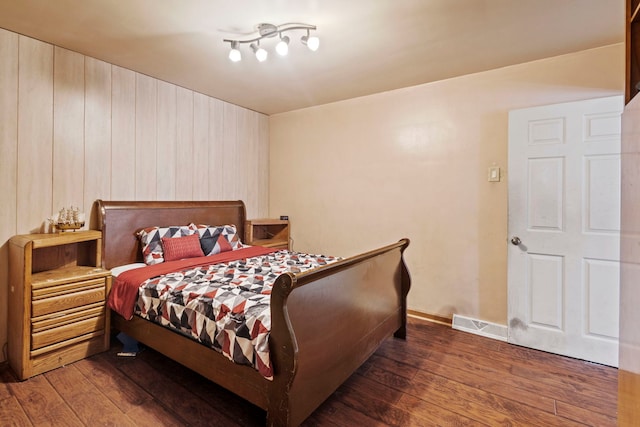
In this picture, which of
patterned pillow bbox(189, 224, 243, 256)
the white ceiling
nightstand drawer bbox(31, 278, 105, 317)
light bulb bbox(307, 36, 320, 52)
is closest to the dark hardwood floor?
nightstand drawer bbox(31, 278, 105, 317)

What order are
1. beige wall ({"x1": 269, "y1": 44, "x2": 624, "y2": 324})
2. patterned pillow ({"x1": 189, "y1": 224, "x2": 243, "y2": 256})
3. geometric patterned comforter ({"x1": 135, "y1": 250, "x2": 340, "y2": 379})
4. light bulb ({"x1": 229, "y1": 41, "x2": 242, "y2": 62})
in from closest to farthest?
1. geometric patterned comforter ({"x1": 135, "y1": 250, "x2": 340, "y2": 379})
2. light bulb ({"x1": 229, "y1": 41, "x2": 242, "y2": 62})
3. beige wall ({"x1": 269, "y1": 44, "x2": 624, "y2": 324})
4. patterned pillow ({"x1": 189, "y1": 224, "x2": 243, "y2": 256})

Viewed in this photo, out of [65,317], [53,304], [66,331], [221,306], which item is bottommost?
[66,331]

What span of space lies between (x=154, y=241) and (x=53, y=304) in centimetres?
86

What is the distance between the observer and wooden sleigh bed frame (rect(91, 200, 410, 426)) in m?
1.48

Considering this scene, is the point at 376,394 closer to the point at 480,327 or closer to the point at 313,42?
the point at 480,327

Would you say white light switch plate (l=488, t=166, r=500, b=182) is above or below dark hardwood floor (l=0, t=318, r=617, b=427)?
above

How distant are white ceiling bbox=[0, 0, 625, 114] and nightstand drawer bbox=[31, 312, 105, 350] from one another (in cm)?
217

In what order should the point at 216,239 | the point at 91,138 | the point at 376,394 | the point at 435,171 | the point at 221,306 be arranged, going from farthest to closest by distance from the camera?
the point at 216,239 → the point at 435,171 → the point at 91,138 → the point at 376,394 → the point at 221,306

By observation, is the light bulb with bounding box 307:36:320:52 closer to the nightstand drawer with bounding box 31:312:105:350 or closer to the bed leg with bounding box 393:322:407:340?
the bed leg with bounding box 393:322:407:340

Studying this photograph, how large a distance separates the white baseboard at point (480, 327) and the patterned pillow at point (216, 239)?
7.91ft

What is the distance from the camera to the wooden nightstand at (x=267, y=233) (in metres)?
3.95

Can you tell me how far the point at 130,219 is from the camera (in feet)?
9.61

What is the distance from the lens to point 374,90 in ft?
11.2

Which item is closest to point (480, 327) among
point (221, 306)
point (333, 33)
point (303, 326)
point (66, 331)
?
point (303, 326)
